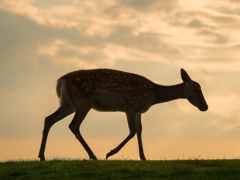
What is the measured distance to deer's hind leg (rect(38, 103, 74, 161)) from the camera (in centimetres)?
1241

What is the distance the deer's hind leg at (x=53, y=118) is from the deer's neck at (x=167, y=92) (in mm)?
2816

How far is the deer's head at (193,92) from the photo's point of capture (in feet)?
47.3

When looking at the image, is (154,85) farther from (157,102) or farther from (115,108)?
(115,108)

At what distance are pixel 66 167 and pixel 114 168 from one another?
110cm

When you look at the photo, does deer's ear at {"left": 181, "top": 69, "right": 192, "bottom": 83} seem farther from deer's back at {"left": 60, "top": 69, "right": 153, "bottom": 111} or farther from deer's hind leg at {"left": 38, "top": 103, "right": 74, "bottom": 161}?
deer's hind leg at {"left": 38, "top": 103, "right": 74, "bottom": 161}

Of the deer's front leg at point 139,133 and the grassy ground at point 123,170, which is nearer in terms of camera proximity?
the grassy ground at point 123,170

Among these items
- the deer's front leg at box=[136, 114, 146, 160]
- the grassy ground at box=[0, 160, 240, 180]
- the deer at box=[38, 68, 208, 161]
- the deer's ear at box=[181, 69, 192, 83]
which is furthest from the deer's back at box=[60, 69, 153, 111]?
the grassy ground at box=[0, 160, 240, 180]

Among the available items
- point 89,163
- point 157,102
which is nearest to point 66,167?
point 89,163

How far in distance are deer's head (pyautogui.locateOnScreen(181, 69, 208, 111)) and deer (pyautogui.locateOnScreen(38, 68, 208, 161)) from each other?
1.27m

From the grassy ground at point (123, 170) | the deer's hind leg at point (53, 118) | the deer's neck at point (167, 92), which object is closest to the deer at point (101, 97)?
the deer's hind leg at point (53, 118)

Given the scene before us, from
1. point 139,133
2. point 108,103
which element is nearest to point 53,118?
point 108,103

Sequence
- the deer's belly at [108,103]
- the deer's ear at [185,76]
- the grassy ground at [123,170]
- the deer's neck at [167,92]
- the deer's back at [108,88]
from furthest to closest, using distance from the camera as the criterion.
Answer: the deer's ear at [185,76]
the deer's neck at [167,92]
the deer's belly at [108,103]
the deer's back at [108,88]
the grassy ground at [123,170]

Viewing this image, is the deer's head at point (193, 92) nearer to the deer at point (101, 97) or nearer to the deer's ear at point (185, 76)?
the deer's ear at point (185, 76)

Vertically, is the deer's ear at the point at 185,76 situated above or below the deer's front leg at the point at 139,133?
above
